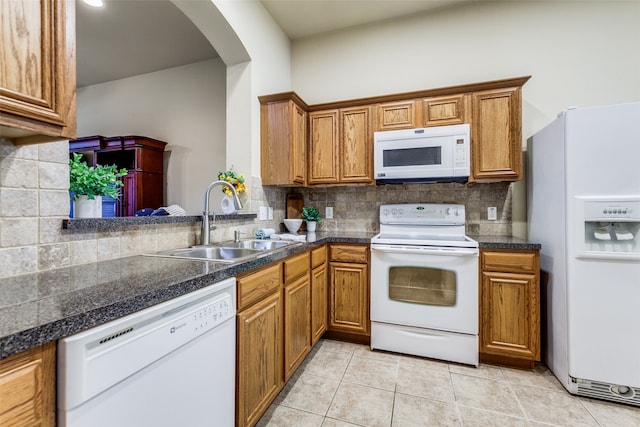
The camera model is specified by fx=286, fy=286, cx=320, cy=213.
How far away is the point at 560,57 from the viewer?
7.92 ft

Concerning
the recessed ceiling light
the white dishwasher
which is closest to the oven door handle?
the white dishwasher

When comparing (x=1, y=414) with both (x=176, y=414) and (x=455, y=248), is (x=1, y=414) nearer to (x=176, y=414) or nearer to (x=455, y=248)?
Answer: (x=176, y=414)

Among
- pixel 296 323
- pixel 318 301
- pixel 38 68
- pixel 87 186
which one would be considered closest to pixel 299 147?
pixel 318 301

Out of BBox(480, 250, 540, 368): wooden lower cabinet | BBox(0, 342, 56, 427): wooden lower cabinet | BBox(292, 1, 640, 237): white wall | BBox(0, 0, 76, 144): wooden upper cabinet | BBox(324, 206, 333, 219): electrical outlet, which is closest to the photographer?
BBox(0, 342, 56, 427): wooden lower cabinet

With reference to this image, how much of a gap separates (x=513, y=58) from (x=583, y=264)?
6.17 feet

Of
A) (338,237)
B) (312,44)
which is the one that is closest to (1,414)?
(338,237)

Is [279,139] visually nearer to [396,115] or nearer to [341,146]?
[341,146]

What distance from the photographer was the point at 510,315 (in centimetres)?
200

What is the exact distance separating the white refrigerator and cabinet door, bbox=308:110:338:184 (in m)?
1.65

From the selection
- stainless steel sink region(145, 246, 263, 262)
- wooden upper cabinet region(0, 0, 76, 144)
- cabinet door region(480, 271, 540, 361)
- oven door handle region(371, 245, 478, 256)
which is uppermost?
wooden upper cabinet region(0, 0, 76, 144)

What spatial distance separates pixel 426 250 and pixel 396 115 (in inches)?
47.5

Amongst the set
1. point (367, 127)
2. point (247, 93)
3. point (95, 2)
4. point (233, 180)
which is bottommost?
point (233, 180)

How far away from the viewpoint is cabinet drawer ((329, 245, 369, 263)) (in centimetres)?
232

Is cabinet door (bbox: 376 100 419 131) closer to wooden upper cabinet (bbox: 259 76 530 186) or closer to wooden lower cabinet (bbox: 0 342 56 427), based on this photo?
wooden upper cabinet (bbox: 259 76 530 186)
